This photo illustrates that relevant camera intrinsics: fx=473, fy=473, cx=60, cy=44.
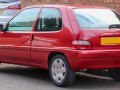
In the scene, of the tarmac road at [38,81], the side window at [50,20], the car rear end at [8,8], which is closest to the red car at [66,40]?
the side window at [50,20]

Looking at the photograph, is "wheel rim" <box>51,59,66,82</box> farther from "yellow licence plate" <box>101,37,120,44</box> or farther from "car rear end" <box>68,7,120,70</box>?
"yellow licence plate" <box>101,37,120,44</box>

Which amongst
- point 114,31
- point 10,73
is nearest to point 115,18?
point 114,31

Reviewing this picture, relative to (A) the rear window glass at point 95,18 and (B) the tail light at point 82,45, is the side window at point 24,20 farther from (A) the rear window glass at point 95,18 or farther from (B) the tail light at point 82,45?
(B) the tail light at point 82,45

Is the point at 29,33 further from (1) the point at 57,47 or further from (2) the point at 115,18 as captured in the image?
(2) the point at 115,18

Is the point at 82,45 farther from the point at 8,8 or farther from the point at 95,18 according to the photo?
the point at 8,8

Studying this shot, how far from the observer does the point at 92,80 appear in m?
10.2

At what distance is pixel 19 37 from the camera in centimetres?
1024

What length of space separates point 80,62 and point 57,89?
2.37ft

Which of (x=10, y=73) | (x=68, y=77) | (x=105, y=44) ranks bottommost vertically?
(x=10, y=73)

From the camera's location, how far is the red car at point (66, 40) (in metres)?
8.80

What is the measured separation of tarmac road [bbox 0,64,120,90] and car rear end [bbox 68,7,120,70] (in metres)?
0.60

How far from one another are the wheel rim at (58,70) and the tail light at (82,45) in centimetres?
52

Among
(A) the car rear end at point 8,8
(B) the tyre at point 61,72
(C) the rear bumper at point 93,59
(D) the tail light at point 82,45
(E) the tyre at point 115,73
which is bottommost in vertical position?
(A) the car rear end at point 8,8

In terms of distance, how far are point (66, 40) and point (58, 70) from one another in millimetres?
656
